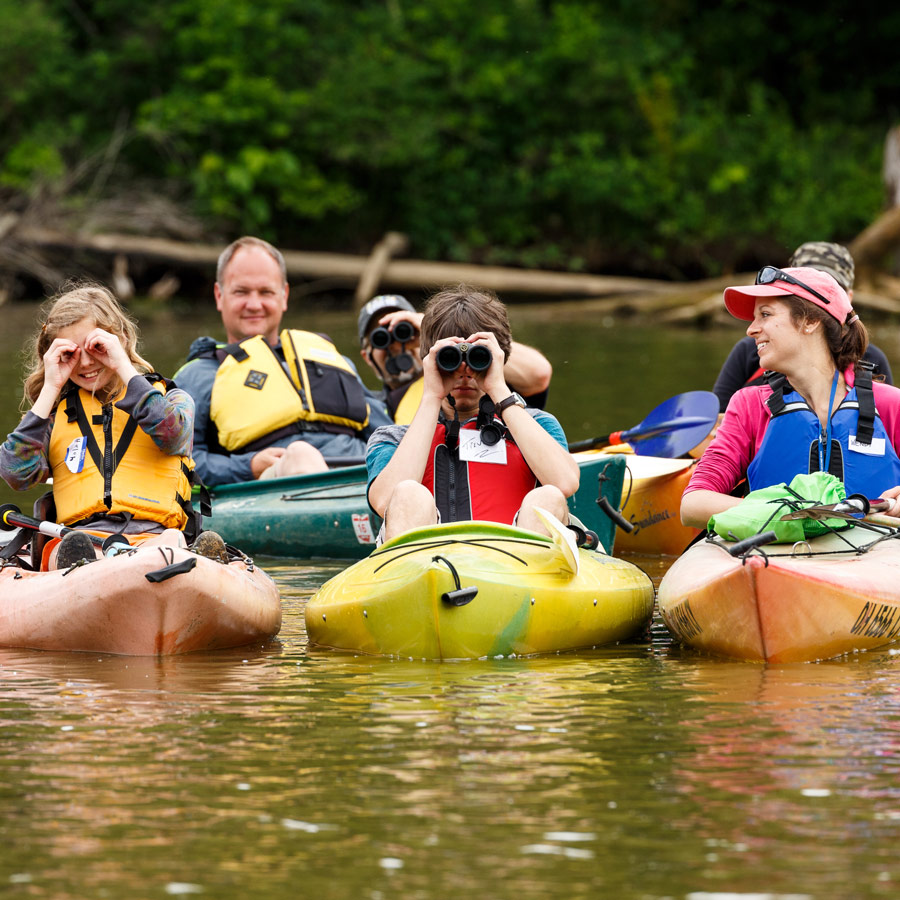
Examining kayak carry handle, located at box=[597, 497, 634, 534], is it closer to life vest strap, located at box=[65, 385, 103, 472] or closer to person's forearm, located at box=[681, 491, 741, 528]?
person's forearm, located at box=[681, 491, 741, 528]

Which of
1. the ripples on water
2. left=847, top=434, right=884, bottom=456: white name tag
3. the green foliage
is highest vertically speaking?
the green foliage

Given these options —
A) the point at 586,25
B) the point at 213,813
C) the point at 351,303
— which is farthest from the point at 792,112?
the point at 213,813

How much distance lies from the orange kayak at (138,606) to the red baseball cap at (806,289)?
160 cm

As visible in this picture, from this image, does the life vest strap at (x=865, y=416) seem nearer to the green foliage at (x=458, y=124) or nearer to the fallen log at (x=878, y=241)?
the fallen log at (x=878, y=241)

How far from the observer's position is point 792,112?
71.5 ft

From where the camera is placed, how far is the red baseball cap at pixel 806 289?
4316 millimetres

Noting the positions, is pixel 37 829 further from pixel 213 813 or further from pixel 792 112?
pixel 792 112

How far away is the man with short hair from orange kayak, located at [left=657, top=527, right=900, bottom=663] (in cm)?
254

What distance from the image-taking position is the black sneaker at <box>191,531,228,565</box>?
14.2 ft

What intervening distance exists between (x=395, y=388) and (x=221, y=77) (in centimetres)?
1423

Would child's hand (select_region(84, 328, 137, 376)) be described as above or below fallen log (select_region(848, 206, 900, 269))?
below

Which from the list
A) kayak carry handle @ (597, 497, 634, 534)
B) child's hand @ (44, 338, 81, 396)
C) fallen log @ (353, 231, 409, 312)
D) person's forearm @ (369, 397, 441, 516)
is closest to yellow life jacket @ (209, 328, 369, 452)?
kayak carry handle @ (597, 497, 634, 534)

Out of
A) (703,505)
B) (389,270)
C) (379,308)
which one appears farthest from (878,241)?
(703,505)

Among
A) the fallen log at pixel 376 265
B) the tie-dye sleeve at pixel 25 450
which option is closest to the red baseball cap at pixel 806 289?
the tie-dye sleeve at pixel 25 450
